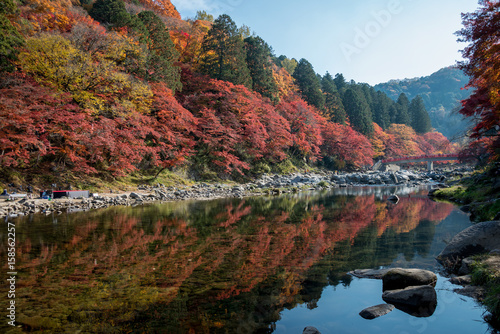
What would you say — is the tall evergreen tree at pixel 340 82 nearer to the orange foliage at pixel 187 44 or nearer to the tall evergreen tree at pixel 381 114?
the tall evergreen tree at pixel 381 114

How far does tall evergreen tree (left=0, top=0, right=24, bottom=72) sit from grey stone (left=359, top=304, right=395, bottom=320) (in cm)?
1759

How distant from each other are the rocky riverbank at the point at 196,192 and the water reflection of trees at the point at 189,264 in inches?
84.8

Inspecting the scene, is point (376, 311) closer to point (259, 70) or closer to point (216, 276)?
point (216, 276)

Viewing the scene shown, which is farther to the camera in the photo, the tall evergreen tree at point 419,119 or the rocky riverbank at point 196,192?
the tall evergreen tree at point 419,119

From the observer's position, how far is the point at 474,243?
5.64 m

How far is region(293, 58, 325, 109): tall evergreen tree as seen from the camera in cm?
4366

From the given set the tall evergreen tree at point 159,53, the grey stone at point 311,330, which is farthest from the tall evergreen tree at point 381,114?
the grey stone at point 311,330

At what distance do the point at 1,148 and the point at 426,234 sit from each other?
1722 cm

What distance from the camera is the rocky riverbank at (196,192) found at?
11.9m

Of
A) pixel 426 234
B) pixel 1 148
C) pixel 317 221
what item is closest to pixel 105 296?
pixel 317 221

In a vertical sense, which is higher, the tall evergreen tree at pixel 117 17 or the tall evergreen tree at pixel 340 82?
the tall evergreen tree at pixel 340 82

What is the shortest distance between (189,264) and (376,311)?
138 inches

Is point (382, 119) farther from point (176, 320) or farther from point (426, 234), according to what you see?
point (176, 320)

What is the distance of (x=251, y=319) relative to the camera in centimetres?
373
